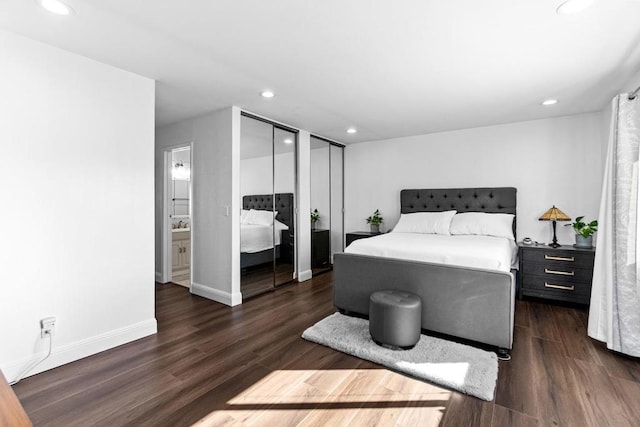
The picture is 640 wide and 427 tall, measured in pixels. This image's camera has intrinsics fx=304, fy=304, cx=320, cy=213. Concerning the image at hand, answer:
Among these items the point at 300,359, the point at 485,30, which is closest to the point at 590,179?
the point at 485,30

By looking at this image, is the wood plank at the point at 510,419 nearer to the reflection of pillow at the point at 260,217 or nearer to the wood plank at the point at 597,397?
the wood plank at the point at 597,397

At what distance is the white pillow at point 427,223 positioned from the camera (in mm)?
4035

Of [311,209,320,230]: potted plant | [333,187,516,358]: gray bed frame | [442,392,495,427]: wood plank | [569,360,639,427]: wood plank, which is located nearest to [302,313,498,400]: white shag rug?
[442,392,495,427]: wood plank

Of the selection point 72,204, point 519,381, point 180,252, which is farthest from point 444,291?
point 180,252

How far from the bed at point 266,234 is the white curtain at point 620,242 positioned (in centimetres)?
333

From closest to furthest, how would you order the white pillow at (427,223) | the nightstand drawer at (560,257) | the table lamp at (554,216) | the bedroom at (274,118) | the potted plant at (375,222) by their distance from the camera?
the bedroom at (274,118) → the nightstand drawer at (560,257) → the table lamp at (554,216) → the white pillow at (427,223) → the potted plant at (375,222)

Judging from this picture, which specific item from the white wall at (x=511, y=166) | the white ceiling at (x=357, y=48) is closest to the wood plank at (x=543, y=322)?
the white wall at (x=511, y=166)

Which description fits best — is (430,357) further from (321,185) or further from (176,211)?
(176,211)

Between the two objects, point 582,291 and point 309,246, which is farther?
point 309,246

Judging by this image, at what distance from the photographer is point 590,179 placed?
370cm

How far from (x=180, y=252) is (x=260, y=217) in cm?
174

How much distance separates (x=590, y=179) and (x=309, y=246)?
3.73m

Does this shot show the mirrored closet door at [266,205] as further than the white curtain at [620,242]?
Yes

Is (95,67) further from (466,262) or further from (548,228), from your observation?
(548,228)
